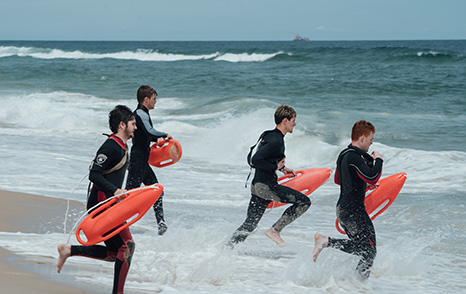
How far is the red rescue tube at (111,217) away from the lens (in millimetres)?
4383

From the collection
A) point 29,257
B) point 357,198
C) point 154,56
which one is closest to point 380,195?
point 357,198

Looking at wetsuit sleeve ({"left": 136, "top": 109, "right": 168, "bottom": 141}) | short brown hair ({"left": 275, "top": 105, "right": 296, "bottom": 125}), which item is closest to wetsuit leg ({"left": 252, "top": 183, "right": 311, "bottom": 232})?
short brown hair ({"left": 275, "top": 105, "right": 296, "bottom": 125})

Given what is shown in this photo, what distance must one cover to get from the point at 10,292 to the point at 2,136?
1113 centimetres

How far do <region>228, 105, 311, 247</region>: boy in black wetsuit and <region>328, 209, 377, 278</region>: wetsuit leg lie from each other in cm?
75

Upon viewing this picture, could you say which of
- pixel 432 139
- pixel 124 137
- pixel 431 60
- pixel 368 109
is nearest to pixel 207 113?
pixel 368 109

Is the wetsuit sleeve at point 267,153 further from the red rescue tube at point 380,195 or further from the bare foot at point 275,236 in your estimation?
the red rescue tube at point 380,195

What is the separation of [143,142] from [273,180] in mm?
1661

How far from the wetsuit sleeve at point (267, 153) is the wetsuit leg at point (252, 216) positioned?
1.34 ft

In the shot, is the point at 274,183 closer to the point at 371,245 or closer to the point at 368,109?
the point at 371,245

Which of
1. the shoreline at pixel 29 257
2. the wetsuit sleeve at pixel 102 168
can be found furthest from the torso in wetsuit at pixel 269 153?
the shoreline at pixel 29 257

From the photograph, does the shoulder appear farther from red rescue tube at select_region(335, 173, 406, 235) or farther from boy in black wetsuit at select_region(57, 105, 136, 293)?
red rescue tube at select_region(335, 173, 406, 235)

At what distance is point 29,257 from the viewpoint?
18.3 ft

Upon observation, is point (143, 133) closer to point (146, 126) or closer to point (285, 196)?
point (146, 126)

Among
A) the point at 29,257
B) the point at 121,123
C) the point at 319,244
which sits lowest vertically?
the point at 29,257
